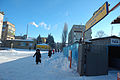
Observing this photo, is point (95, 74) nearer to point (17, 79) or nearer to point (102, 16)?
point (102, 16)

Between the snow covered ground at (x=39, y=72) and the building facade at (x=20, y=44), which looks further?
the building facade at (x=20, y=44)

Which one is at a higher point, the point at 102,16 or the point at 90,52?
the point at 102,16

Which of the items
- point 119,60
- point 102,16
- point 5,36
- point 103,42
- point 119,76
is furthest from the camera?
point 5,36

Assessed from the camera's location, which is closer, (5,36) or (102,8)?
(102,8)

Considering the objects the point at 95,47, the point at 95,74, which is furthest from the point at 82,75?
the point at 95,47

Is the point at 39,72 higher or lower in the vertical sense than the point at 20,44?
lower

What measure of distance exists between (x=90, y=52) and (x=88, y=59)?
1.43 ft

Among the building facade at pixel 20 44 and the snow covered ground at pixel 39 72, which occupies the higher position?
the building facade at pixel 20 44

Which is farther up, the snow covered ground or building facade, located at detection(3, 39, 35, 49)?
building facade, located at detection(3, 39, 35, 49)

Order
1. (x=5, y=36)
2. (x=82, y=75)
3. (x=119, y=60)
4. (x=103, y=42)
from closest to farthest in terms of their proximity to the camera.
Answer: (x=82, y=75)
(x=119, y=60)
(x=103, y=42)
(x=5, y=36)

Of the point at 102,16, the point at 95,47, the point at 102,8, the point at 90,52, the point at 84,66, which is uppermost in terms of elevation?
the point at 102,8

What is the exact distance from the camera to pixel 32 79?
400 cm

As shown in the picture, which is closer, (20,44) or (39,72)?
(39,72)

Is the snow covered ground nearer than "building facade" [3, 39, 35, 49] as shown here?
Yes
